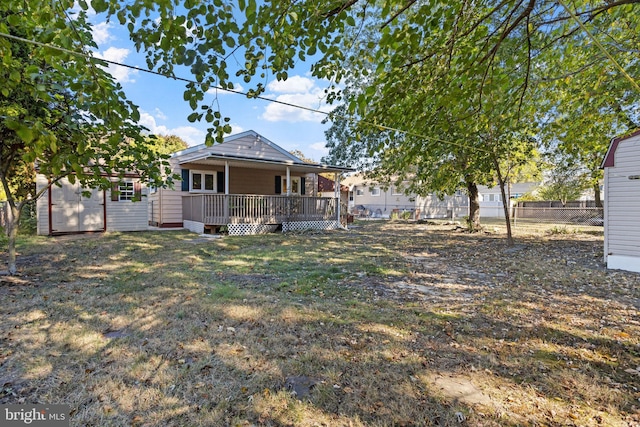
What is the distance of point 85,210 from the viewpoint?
12.1 metres

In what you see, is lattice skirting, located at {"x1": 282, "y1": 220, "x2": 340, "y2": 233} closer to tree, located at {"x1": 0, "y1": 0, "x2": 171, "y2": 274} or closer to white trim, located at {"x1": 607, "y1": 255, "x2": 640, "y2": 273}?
tree, located at {"x1": 0, "y1": 0, "x2": 171, "y2": 274}

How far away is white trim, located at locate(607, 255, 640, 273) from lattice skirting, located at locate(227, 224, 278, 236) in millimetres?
10598

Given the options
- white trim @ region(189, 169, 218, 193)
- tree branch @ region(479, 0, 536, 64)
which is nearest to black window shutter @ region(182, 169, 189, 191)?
white trim @ region(189, 169, 218, 193)

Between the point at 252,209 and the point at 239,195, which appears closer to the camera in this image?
the point at 239,195

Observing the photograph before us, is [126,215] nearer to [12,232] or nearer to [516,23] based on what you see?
[12,232]

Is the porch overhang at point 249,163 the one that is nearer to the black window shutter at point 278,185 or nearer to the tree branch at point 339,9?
the black window shutter at point 278,185

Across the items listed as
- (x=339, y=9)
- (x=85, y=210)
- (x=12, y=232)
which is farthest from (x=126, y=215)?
(x=339, y=9)

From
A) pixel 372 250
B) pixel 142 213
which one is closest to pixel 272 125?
pixel 142 213

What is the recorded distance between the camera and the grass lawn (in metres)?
2.16

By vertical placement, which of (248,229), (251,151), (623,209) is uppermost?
(251,151)

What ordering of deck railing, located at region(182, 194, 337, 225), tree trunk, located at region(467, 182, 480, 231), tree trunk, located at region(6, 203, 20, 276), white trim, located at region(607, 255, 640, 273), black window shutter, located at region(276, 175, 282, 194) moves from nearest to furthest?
tree trunk, located at region(6, 203, 20, 276), white trim, located at region(607, 255, 640, 273), deck railing, located at region(182, 194, 337, 225), tree trunk, located at region(467, 182, 480, 231), black window shutter, located at region(276, 175, 282, 194)

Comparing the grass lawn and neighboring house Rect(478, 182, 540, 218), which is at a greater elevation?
neighboring house Rect(478, 182, 540, 218)

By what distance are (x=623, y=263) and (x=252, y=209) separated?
11.1m

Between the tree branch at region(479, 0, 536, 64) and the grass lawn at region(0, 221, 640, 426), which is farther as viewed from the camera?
the tree branch at region(479, 0, 536, 64)
